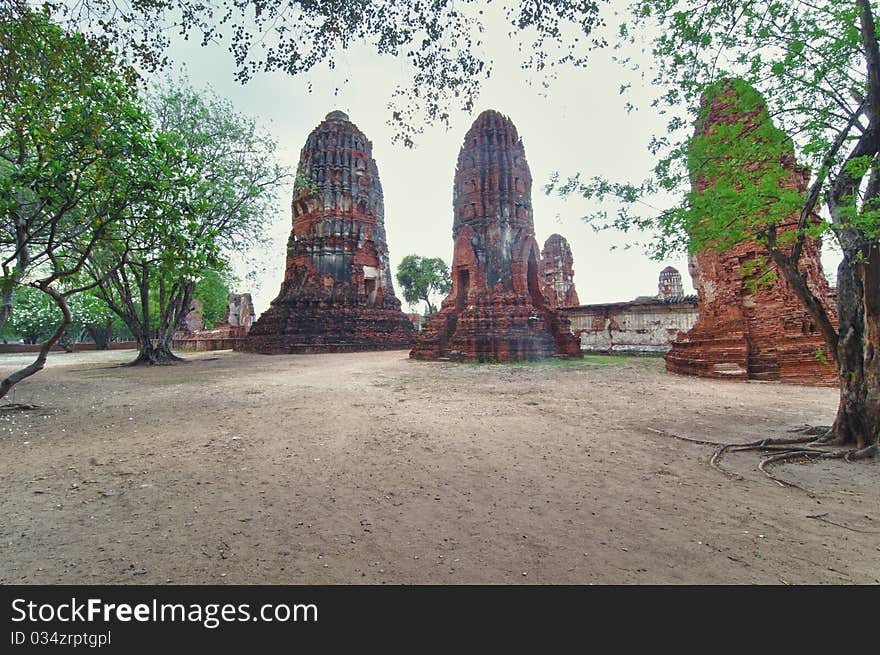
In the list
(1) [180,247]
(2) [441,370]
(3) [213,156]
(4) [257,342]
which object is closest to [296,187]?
(3) [213,156]

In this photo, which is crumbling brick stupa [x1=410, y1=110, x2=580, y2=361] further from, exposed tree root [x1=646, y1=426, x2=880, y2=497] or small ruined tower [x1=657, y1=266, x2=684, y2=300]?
small ruined tower [x1=657, y1=266, x2=684, y2=300]

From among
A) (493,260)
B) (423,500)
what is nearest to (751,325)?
(493,260)

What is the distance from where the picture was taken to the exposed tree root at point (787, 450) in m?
3.37

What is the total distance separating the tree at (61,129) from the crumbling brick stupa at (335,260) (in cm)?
1450

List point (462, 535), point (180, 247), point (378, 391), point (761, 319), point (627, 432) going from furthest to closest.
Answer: point (761, 319) < point (378, 391) < point (180, 247) < point (627, 432) < point (462, 535)

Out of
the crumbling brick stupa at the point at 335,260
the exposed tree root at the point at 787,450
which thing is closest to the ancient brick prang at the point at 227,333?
the crumbling brick stupa at the point at 335,260

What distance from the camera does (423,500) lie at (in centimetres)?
276

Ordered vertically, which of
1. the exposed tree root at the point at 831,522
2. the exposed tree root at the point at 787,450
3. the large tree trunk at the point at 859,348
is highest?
the large tree trunk at the point at 859,348

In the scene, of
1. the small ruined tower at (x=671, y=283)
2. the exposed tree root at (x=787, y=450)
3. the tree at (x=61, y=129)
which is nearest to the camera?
the exposed tree root at (x=787, y=450)

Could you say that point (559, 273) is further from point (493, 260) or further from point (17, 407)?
point (17, 407)

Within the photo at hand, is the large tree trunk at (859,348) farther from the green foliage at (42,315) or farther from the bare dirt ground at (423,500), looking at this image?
the green foliage at (42,315)

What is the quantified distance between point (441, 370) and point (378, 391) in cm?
388

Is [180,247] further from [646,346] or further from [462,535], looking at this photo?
[646,346]

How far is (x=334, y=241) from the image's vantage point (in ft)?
72.1
